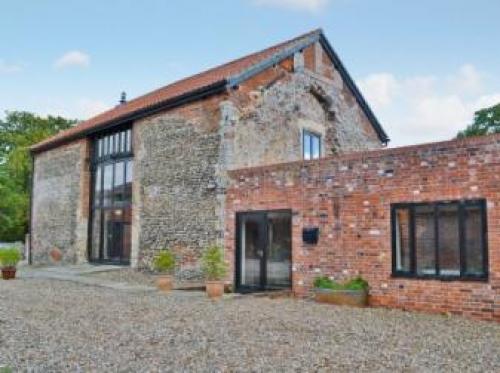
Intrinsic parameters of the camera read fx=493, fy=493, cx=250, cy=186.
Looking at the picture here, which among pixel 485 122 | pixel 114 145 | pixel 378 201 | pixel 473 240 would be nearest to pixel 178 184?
pixel 114 145

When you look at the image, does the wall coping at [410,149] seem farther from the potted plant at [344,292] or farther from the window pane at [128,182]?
the window pane at [128,182]

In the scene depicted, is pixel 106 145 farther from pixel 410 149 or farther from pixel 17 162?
pixel 17 162

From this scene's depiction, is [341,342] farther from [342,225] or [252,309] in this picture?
[342,225]

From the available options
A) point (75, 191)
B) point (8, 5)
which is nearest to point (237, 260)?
point (8, 5)

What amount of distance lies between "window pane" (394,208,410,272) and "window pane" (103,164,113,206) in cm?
1196

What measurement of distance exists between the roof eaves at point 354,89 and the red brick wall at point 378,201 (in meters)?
7.96

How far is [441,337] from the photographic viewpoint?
6.57 m

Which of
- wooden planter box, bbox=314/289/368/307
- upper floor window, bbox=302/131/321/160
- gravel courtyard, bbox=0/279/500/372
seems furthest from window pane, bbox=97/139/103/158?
wooden planter box, bbox=314/289/368/307

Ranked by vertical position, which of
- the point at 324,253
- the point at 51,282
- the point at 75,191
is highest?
the point at 75,191

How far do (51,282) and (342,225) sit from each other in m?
9.06

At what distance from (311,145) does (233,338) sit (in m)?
10.9

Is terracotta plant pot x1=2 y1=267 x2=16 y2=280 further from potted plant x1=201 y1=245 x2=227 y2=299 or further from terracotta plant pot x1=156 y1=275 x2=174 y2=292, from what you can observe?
potted plant x1=201 y1=245 x2=227 y2=299

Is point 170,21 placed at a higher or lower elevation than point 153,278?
higher

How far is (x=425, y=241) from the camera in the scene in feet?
29.1
